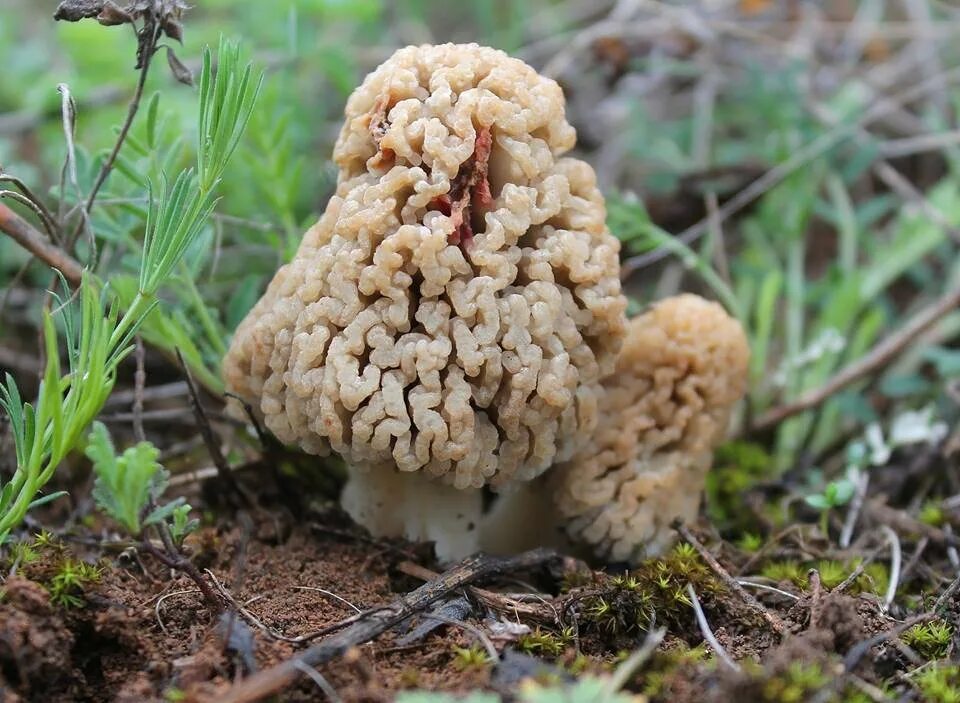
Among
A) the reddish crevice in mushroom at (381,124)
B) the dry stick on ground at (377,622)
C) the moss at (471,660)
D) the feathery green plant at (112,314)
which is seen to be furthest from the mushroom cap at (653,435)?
the feathery green plant at (112,314)

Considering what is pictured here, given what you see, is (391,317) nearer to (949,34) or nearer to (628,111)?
(628,111)

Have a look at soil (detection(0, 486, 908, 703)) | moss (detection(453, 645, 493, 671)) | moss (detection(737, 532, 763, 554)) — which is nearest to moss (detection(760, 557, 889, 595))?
moss (detection(737, 532, 763, 554))

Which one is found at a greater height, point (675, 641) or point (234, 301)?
point (234, 301)

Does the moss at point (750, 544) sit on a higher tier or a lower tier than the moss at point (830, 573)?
lower

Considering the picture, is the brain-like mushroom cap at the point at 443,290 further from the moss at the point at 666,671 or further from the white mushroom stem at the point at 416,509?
the moss at the point at 666,671

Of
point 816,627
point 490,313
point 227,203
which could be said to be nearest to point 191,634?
point 490,313

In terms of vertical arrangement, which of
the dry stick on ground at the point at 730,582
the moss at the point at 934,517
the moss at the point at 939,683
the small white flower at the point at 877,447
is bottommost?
the dry stick on ground at the point at 730,582

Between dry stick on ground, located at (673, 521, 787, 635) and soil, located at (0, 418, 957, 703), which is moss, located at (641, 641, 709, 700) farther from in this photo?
dry stick on ground, located at (673, 521, 787, 635)

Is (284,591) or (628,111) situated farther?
(628,111)
